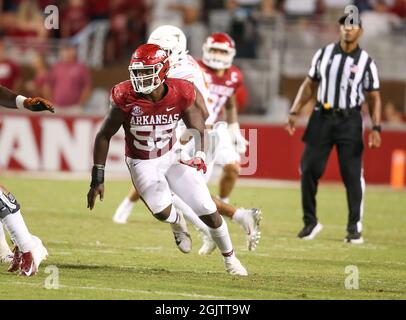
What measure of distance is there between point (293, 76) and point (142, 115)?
9492 mm

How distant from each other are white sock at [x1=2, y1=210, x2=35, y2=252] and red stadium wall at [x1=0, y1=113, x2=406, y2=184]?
312 inches

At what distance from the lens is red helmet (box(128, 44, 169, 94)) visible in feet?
23.9

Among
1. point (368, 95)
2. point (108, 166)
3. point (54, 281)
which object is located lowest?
point (108, 166)

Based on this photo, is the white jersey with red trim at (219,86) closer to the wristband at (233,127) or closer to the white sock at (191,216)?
the wristband at (233,127)

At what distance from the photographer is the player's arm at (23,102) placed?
739cm

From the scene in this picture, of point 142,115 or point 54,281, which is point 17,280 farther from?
point 142,115

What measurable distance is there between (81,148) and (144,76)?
8259 millimetres

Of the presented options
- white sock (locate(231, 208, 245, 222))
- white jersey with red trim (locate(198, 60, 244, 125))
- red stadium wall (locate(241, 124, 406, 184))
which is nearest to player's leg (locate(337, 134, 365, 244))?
white jersey with red trim (locate(198, 60, 244, 125))

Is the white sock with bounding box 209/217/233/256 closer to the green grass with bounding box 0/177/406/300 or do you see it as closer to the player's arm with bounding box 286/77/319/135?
the green grass with bounding box 0/177/406/300

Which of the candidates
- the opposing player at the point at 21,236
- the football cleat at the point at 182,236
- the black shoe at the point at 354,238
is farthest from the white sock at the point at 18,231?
the black shoe at the point at 354,238

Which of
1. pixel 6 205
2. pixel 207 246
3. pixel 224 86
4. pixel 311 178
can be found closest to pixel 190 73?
pixel 207 246

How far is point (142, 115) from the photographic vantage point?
7.45 meters
